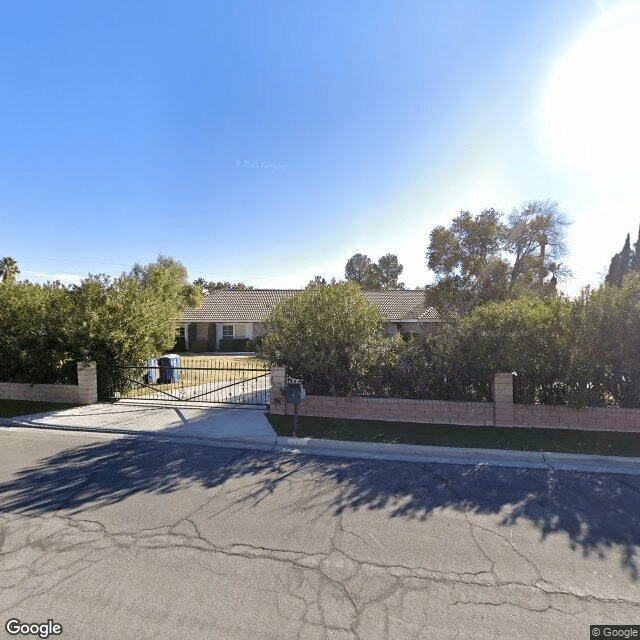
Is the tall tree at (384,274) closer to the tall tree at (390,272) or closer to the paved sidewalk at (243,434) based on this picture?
the tall tree at (390,272)

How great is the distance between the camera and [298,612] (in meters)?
2.71

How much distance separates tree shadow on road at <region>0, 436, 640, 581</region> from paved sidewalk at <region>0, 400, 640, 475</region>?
334mm

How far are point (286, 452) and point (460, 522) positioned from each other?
3.32 meters

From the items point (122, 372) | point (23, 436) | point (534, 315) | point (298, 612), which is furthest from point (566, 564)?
point (122, 372)

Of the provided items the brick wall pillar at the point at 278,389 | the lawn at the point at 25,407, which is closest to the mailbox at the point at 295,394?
the brick wall pillar at the point at 278,389

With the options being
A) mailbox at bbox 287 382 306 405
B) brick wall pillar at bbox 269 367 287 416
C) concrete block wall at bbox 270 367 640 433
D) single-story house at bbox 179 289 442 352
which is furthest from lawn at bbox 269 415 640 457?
single-story house at bbox 179 289 442 352

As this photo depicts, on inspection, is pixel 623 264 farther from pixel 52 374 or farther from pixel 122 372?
pixel 52 374

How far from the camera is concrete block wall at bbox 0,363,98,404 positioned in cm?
998

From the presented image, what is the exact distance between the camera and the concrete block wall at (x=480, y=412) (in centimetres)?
717

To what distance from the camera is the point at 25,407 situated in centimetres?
959

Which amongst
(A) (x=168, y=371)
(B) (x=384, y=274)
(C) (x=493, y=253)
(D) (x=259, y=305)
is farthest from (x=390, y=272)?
(A) (x=168, y=371)

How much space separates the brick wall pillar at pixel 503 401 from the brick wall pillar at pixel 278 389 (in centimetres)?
466

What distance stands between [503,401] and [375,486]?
4022mm

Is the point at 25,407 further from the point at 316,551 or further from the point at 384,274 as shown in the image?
the point at 384,274
